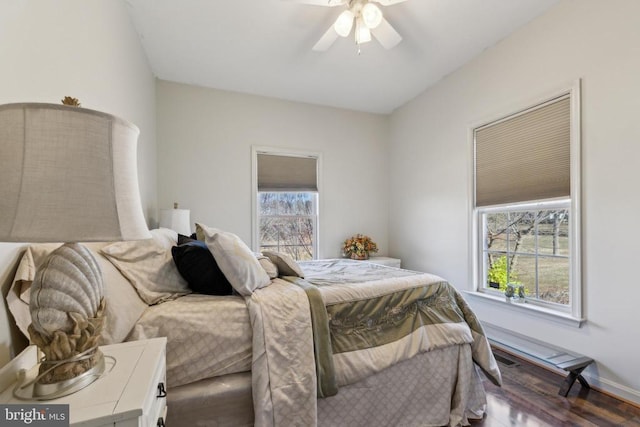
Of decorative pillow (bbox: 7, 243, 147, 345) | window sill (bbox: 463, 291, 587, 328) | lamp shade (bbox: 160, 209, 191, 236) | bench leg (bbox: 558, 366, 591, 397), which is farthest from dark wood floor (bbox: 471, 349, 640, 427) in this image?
lamp shade (bbox: 160, 209, 191, 236)

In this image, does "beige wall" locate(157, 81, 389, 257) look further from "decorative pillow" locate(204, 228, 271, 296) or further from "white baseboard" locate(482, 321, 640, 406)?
"decorative pillow" locate(204, 228, 271, 296)

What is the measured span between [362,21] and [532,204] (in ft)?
6.93

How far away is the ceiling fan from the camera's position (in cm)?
207

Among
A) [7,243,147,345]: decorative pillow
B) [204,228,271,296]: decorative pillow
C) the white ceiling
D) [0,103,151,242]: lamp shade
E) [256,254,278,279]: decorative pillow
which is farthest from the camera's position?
the white ceiling

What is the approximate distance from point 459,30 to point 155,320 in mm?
3194

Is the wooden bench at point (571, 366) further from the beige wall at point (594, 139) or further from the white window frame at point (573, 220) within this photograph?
the white window frame at point (573, 220)

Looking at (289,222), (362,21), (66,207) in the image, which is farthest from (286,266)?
(289,222)

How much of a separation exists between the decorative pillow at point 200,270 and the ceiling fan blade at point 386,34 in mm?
2059

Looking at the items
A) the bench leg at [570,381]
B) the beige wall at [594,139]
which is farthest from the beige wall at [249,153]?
the bench leg at [570,381]

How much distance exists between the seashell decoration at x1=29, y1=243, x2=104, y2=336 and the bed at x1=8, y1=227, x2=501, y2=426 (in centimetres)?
37

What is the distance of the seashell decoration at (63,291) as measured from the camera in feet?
2.31

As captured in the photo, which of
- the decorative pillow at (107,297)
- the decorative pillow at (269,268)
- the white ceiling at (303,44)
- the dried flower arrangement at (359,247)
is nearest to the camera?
the decorative pillow at (107,297)

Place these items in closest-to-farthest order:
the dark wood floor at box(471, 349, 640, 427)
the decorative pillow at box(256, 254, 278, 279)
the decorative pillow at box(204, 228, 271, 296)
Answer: the decorative pillow at box(204, 228, 271, 296) < the dark wood floor at box(471, 349, 640, 427) < the decorative pillow at box(256, 254, 278, 279)

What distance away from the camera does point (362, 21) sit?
7.36 ft
